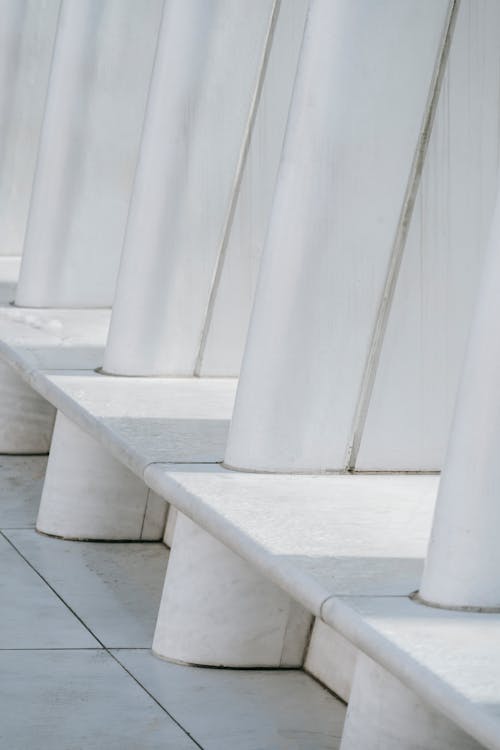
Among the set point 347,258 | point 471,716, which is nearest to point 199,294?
point 347,258

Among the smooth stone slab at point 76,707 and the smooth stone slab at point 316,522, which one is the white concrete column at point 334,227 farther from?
the smooth stone slab at point 76,707

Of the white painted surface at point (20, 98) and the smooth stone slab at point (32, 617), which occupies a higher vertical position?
the white painted surface at point (20, 98)

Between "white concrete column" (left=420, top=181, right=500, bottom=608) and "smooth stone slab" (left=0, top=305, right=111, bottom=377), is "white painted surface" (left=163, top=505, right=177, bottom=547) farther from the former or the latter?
"white concrete column" (left=420, top=181, right=500, bottom=608)

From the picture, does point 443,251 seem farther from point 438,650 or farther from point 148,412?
point 438,650

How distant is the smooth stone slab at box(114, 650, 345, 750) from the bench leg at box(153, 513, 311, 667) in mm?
63

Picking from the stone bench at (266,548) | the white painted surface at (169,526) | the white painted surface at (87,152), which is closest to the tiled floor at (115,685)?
the stone bench at (266,548)

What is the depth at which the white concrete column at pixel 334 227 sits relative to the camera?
5.91 metres

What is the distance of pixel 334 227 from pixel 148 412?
1.39 m

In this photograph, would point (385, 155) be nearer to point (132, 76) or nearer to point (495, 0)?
point (495, 0)

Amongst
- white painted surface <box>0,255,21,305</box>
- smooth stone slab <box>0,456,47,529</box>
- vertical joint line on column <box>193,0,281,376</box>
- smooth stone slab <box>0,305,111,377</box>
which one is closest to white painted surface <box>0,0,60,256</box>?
white painted surface <box>0,255,21,305</box>

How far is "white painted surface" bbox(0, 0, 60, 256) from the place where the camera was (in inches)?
460

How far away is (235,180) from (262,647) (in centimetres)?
265

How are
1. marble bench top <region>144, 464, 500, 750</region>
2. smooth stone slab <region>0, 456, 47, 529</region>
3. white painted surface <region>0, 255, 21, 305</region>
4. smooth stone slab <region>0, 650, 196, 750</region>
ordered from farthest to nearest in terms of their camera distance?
1. white painted surface <region>0, 255, 21, 305</region>
2. smooth stone slab <region>0, 456, 47, 529</region>
3. smooth stone slab <region>0, 650, 196, 750</region>
4. marble bench top <region>144, 464, 500, 750</region>

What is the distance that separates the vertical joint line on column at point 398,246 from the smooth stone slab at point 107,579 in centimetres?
118
